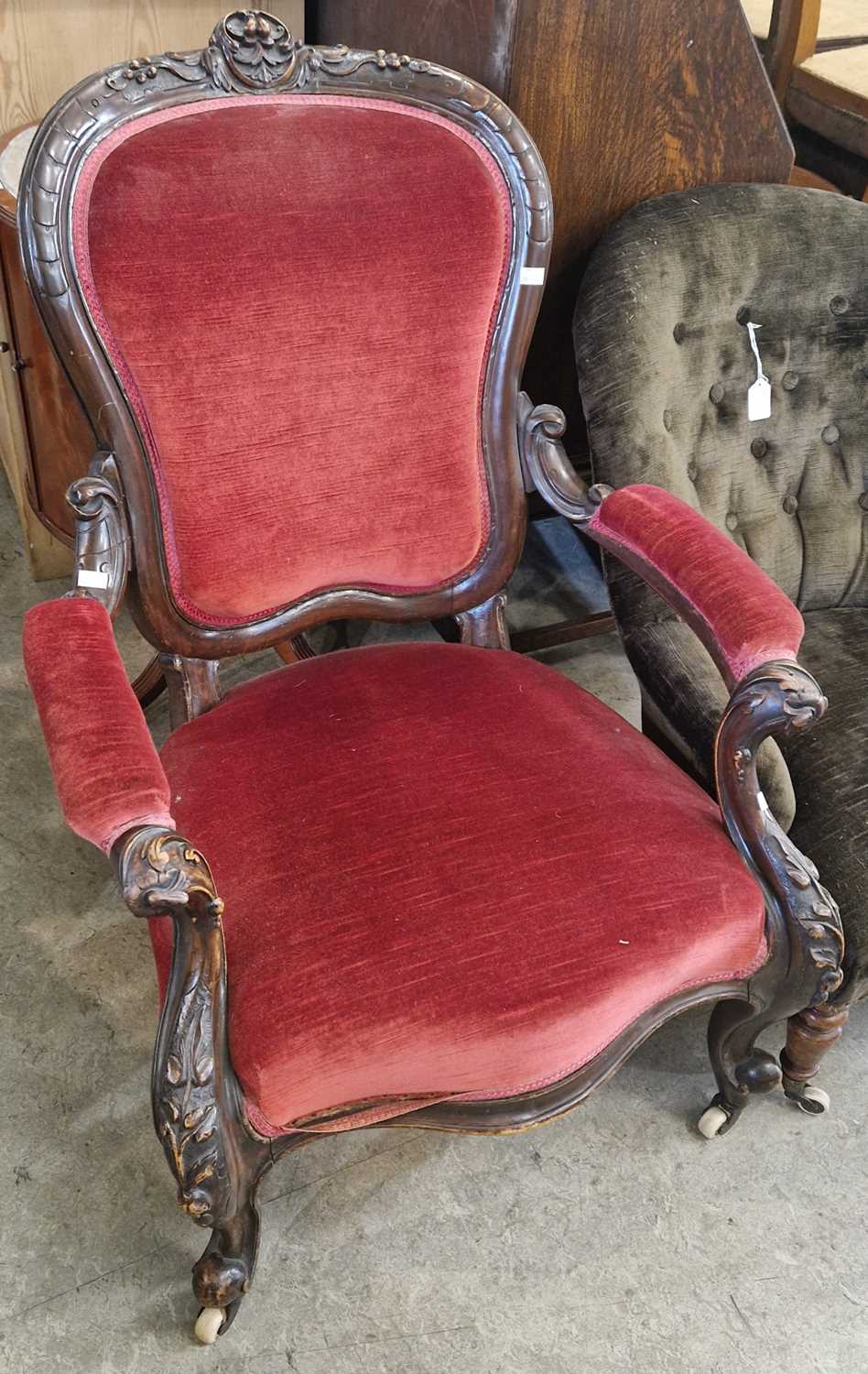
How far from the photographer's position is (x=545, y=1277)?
1.27 metres

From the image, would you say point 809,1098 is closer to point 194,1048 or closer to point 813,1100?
point 813,1100

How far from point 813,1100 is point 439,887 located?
675 mm

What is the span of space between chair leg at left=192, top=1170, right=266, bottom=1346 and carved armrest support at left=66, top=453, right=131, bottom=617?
589 mm

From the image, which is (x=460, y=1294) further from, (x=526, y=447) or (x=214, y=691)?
(x=526, y=447)

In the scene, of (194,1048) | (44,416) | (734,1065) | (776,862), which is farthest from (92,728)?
(44,416)

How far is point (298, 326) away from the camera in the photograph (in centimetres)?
123

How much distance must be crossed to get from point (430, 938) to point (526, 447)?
62 cm

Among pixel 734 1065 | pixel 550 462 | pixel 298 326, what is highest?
pixel 298 326

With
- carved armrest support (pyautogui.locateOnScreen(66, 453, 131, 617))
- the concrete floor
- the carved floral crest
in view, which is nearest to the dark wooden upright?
the carved floral crest

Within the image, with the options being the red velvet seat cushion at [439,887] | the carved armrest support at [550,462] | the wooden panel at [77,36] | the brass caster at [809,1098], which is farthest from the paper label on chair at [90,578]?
the wooden panel at [77,36]

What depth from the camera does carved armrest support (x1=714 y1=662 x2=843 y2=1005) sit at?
111 cm

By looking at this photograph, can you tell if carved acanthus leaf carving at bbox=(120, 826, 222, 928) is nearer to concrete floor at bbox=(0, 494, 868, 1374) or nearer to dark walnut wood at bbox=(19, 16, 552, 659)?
dark walnut wood at bbox=(19, 16, 552, 659)

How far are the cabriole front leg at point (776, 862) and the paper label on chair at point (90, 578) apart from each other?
621 mm

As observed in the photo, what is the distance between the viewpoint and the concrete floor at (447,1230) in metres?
1.20
